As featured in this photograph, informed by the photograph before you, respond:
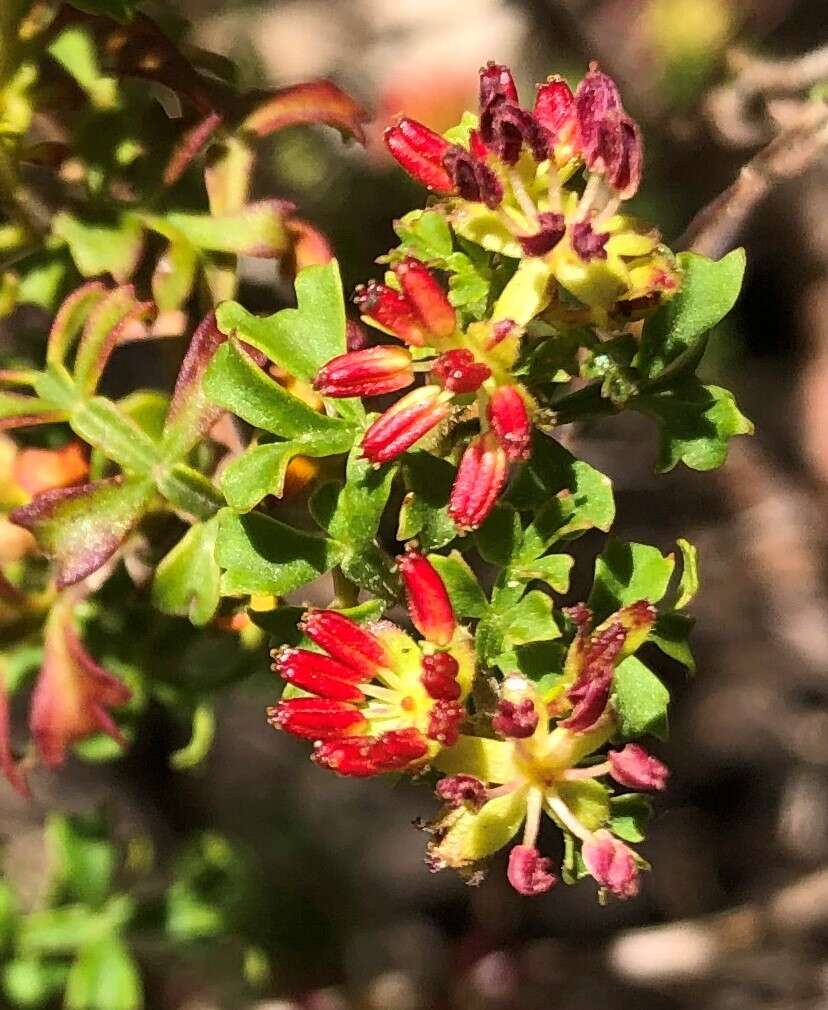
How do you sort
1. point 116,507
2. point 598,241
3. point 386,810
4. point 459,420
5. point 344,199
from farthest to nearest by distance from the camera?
point 386,810
point 344,199
point 116,507
point 459,420
point 598,241

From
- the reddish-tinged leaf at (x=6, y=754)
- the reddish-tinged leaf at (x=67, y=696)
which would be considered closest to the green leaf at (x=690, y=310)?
the reddish-tinged leaf at (x=67, y=696)

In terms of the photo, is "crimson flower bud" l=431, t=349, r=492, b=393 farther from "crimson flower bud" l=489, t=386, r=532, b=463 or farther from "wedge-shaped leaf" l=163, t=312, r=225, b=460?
"wedge-shaped leaf" l=163, t=312, r=225, b=460

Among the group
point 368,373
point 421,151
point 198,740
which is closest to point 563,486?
point 368,373

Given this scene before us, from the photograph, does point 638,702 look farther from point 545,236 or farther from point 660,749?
point 660,749

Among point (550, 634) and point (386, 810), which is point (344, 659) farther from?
point (386, 810)

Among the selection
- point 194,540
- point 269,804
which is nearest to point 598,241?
point 194,540

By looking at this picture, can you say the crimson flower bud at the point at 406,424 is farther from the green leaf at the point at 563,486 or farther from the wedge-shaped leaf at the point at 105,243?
the wedge-shaped leaf at the point at 105,243

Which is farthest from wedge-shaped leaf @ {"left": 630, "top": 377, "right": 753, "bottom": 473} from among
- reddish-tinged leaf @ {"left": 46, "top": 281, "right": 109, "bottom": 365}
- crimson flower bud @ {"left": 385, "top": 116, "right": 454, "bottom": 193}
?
reddish-tinged leaf @ {"left": 46, "top": 281, "right": 109, "bottom": 365}
